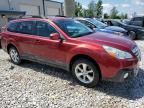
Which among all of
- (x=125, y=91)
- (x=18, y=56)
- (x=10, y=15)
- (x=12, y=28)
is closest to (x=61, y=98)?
(x=125, y=91)

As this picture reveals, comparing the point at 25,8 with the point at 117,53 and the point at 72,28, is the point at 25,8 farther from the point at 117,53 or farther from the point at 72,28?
the point at 117,53

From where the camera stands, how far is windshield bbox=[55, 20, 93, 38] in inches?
206

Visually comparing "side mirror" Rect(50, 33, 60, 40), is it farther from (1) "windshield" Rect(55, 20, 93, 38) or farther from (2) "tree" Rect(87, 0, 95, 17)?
(2) "tree" Rect(87, 0, 95, 17)

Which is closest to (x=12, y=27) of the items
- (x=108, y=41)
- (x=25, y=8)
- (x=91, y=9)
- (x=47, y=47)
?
(x=47, y=47)

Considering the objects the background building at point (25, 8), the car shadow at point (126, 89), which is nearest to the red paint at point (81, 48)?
the car shadow at point (126, 89)

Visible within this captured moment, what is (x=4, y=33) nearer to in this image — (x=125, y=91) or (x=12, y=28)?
(x=12, y=28)

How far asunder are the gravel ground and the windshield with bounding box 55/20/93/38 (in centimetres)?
121

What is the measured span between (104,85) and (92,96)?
667 mm

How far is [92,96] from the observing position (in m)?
4.39

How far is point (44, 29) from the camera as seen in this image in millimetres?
5598

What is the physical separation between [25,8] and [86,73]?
85.2 feet

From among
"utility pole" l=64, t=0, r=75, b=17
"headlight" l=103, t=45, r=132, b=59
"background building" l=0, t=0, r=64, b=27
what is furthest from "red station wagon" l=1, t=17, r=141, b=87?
"utility pole" l=64, t=0, r=75, b=17

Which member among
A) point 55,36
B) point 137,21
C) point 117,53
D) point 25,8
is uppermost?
point 25,8

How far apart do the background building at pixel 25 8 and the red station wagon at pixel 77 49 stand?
15.1 m
